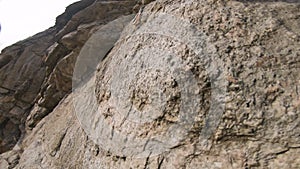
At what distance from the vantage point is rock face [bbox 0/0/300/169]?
21.6 feet

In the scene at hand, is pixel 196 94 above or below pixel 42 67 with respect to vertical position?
above

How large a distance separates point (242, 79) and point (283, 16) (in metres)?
2.52

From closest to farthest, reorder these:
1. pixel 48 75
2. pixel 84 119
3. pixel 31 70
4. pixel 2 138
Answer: pixel 84 119 → pixel 48 75 → pixel 2 138 → pixel 31 70

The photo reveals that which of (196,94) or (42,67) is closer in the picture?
(196,94)

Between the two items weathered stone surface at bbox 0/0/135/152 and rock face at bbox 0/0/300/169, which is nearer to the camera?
rock face at bbox 0/0/300/169

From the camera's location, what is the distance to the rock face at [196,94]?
6.59m

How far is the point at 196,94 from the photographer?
7.55 metres

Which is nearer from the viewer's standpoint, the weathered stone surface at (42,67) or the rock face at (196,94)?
the rock face at (196,94)

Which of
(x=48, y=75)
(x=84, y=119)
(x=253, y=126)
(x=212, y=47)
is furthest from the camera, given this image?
(x=48, y=75)

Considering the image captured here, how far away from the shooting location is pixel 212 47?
7844 millimetres

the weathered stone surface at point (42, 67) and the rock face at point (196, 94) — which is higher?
the rock face at point (196, 94)

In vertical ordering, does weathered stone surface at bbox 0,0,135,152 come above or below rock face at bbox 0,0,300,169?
below

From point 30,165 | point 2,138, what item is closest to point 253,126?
point 30,165

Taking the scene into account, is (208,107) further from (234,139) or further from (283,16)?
(283,16)
